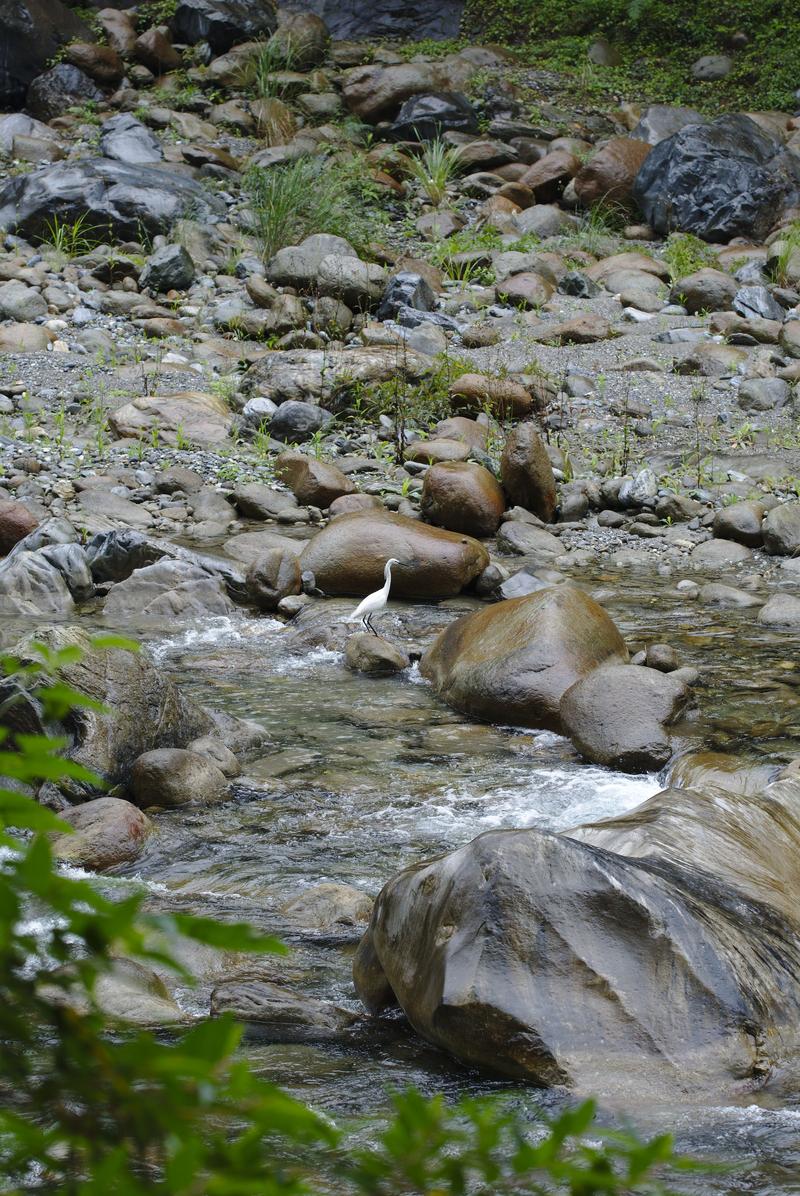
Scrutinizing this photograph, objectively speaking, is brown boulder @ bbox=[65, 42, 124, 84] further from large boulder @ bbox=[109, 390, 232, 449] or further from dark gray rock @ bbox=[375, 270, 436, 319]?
large boulder @ bbox=[109, 390, 232, 449]

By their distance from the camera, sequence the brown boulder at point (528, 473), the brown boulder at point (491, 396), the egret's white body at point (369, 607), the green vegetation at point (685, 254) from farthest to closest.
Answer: the green vegetation at point (685, 254) < the brown boulder at point (491, 396) < the brown boulder at point (528, 473) < the egret's white body at point (369, 607)

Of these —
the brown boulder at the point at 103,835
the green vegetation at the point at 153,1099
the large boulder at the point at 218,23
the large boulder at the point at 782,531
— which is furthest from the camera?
the large boulder at the point at 218,23

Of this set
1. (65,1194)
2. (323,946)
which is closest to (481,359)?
(323,946)

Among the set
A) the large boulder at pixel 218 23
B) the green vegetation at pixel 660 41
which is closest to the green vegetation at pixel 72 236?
the large boulder at pixel 218 23

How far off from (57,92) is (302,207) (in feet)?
19.0

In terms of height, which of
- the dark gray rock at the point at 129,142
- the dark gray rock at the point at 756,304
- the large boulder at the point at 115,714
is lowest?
the dark gray rock at the point at 756,304

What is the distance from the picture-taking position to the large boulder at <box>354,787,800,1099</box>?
97.6 inches

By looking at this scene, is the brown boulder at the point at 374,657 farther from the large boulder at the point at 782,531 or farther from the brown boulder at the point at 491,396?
the brown boulder at the point at 491,396

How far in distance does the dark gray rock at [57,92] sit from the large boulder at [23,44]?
6.6 inches

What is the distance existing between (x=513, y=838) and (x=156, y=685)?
228cm

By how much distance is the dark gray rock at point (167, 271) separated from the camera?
39.3 ft

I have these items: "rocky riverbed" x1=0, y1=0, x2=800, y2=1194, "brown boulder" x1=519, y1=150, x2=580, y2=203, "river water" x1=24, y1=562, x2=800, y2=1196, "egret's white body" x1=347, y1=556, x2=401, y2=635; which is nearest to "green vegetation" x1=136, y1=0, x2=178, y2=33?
"rocky riverbed" x1=0, y1=0, x2=800, y2=1194

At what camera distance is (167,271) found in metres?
12.0

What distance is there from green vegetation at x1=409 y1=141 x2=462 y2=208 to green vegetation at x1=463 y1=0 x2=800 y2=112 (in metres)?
4.06
